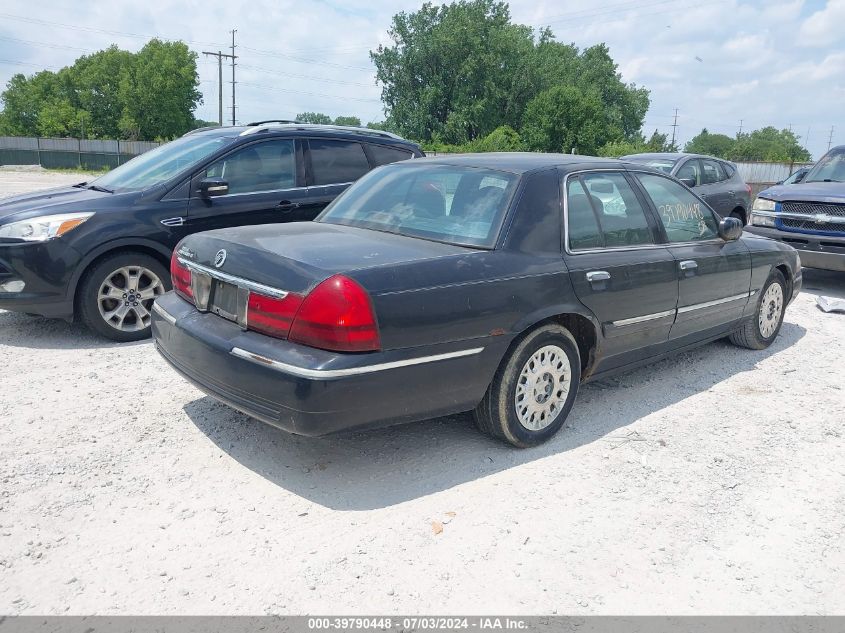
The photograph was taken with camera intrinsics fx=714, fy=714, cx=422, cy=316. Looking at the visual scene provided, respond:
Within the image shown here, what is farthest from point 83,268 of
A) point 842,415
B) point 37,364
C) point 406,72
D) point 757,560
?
point 406,72

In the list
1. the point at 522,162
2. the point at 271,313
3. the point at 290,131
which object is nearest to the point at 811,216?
the point at 522,162

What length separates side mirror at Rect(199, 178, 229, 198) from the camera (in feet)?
20.0

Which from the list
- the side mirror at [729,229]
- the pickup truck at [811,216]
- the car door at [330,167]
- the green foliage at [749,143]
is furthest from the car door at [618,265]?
the green foliage at [749,143]

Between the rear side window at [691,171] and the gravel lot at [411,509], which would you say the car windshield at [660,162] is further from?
the gravel lot at [411,509]

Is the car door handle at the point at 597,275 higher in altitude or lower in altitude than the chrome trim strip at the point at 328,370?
higher

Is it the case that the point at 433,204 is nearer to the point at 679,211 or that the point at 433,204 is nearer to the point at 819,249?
the point at 679,211

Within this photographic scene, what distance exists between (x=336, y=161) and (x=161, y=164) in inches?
64.3

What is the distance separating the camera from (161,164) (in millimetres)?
6523

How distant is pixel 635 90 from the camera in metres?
81.8

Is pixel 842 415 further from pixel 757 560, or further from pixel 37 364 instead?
pixel 37 364

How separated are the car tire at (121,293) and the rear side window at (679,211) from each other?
397 centimetres

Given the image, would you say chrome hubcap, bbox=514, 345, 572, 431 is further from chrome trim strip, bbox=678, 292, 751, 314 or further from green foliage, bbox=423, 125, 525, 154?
green foliage, bbox=423, 125, 525, 154

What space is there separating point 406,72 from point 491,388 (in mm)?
64795

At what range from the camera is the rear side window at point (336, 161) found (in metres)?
6.93
